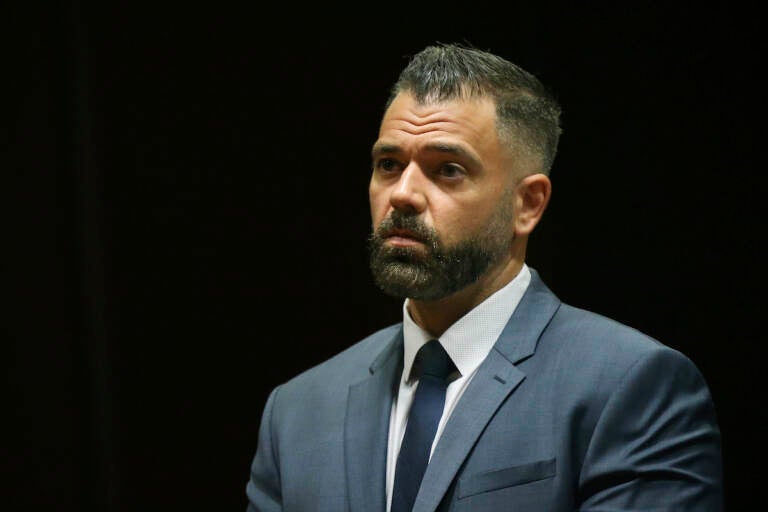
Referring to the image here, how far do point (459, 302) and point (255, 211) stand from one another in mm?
862

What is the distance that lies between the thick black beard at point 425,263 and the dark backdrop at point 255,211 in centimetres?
56

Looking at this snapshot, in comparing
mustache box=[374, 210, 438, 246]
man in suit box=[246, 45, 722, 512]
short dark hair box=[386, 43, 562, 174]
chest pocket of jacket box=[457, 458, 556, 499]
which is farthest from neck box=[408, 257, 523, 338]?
chest pocket of jacket box=[457, 458, 556, 499]

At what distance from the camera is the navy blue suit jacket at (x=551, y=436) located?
154cm

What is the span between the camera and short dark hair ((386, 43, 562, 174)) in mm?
1832

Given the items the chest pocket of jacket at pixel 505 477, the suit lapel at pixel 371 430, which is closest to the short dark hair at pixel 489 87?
the suit lapel at pixel 371 430

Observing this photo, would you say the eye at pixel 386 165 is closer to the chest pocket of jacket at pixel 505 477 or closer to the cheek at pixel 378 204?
the cheek at pixel 378 204

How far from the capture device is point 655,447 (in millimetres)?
1544

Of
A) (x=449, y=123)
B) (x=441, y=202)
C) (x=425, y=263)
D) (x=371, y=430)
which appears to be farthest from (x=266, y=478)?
(x=449, y=123)

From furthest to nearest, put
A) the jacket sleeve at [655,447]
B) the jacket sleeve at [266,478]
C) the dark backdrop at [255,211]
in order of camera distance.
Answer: the dark backdrop at [255,211] < the jacket sleeve at [266,478] < the jacket sleeve at [655,447]

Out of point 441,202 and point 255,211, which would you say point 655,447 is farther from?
point 255,211

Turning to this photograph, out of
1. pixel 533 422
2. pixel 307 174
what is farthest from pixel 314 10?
pixel 533 422

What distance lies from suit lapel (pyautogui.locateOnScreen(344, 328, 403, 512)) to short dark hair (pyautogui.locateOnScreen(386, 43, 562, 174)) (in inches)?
18.7

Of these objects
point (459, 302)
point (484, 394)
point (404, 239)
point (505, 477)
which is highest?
point (404, 239)

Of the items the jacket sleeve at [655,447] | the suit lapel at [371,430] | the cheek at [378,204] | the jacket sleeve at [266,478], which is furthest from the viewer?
the jacket sleeve at [266,478]
